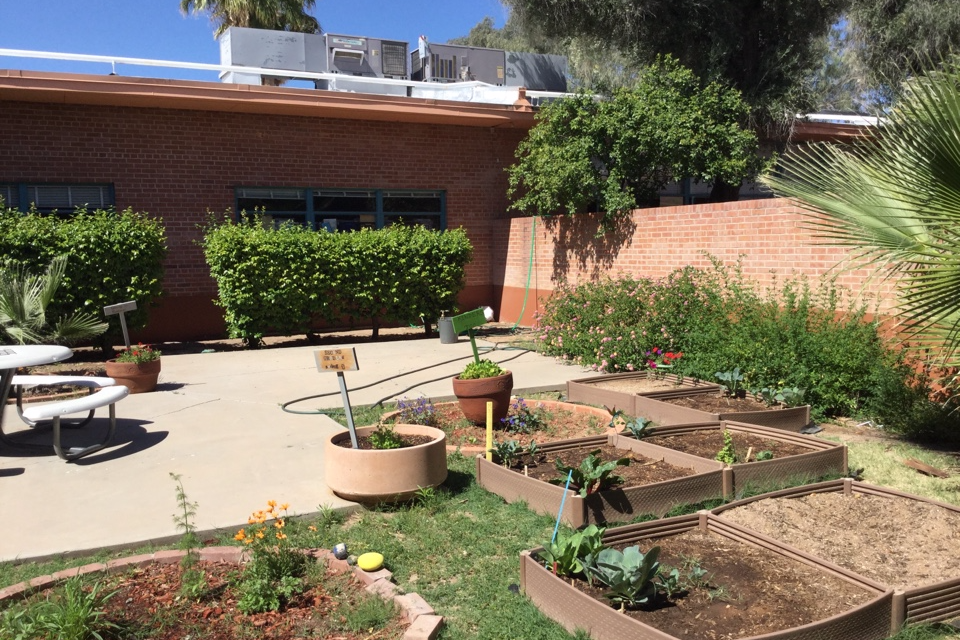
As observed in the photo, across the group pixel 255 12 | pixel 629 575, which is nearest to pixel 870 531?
pixel 629 575

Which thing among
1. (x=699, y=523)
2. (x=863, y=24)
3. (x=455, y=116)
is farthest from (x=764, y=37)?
(x=699, y=523)

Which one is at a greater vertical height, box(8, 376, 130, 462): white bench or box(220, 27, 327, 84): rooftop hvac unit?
box(220, 27, 327, 84): rooftop hvac unit

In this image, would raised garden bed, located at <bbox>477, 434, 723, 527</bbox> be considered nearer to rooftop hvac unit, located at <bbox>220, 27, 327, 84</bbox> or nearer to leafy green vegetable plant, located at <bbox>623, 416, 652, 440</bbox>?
leafy green vegetable plant, located at <bbox>623, 416, 652, 440</bbox>

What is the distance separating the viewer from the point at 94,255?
1213cm

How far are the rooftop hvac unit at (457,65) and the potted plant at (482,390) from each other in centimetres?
1428

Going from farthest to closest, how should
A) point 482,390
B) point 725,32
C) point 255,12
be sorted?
point 255,12, point 725,32, point 482,390

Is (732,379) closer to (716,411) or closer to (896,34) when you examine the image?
(716,411)

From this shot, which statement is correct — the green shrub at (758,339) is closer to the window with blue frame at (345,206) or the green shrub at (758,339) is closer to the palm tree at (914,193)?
the palm tree at (914,193)

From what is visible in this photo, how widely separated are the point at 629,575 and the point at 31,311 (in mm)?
9368

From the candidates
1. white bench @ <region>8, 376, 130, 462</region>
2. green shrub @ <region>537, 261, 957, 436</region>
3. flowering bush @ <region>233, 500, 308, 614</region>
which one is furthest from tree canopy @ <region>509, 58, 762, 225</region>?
flowering bush @ <region>233, 500, 308, 614</region>

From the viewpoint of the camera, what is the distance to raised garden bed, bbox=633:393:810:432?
287 inches

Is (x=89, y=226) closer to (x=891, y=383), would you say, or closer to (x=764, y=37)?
(x=891, y=383)

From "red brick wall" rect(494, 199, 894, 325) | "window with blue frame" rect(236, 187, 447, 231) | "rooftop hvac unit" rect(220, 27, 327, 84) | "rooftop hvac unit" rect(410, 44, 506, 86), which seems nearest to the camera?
"red brick wall" rect(494, 199, 894, 325)

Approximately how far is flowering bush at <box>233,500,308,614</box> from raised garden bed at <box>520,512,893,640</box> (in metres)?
1.20
